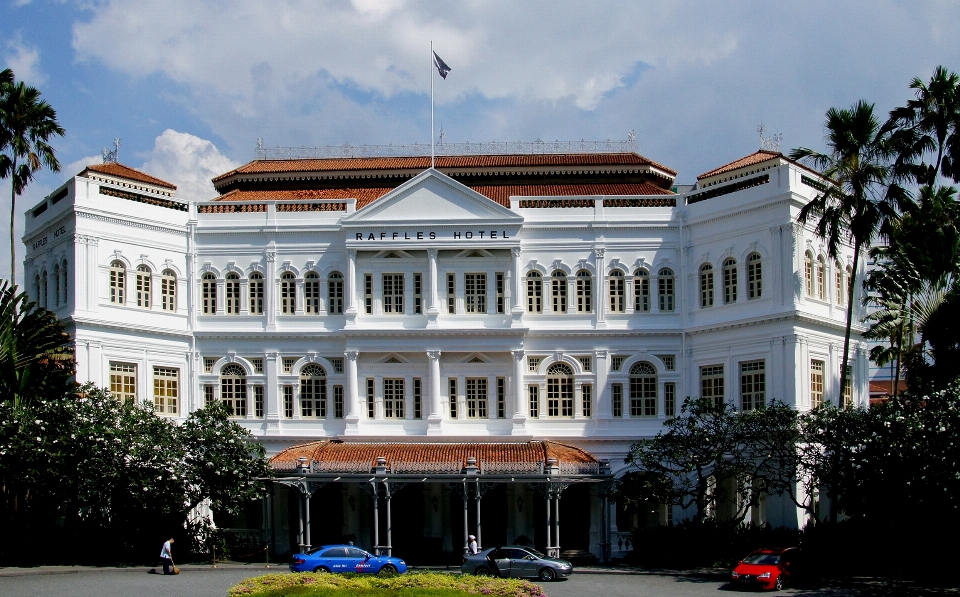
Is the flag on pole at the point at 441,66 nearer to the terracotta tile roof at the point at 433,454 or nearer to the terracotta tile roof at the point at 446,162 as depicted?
the terracotta tile roof at the point at 446,162

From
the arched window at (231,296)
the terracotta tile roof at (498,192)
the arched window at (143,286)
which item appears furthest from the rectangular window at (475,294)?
the arched window at (143,286)

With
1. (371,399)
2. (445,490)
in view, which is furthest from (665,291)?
(371,399)

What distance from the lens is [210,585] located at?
115 ft

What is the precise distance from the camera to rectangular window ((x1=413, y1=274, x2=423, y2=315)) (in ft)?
157

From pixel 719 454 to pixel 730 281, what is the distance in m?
8.54

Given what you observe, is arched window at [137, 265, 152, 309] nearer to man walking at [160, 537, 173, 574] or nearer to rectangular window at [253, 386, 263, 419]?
rectangular window at [253, 386, 263, 419]

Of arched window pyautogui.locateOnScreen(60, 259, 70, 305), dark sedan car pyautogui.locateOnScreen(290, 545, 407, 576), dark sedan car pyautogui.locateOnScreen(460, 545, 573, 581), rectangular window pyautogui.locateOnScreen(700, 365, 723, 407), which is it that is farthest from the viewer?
arched window pyautogui.locateOnScreen(60, 259, 70, 305)

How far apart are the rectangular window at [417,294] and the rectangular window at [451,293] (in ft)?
3.53

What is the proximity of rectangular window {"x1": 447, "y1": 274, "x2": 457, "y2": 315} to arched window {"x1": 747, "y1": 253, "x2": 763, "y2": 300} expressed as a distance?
37.3ft

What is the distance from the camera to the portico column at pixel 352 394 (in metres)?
46.9

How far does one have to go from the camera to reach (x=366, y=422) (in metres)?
47.2

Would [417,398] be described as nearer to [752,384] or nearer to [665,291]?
[665,291]

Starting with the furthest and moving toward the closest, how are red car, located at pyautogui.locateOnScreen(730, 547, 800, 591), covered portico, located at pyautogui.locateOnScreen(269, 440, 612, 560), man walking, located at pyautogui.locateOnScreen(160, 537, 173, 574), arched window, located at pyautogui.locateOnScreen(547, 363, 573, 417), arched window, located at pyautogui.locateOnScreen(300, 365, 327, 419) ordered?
1. arched window, located at pyautogui.locateOnScreen(300, 365, 327, 419)
2. arched window, located at pyautogui.locateOnScreen(547, 363, 573, 417)
3. covered portico, located at pyautogui.locateOnScreen(269, 440, 612, 560)
4. man walking, located at pyautogui.locateOnScreen(160, 537, 173, 574)
5. red car, located at pyautogui.locateOnScreen(730, 547, 800, 591)

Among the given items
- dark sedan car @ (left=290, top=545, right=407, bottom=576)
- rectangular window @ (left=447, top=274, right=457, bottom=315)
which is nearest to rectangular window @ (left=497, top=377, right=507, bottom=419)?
rectangular window @ (left=447, top=274, right=457, bottom=315)
